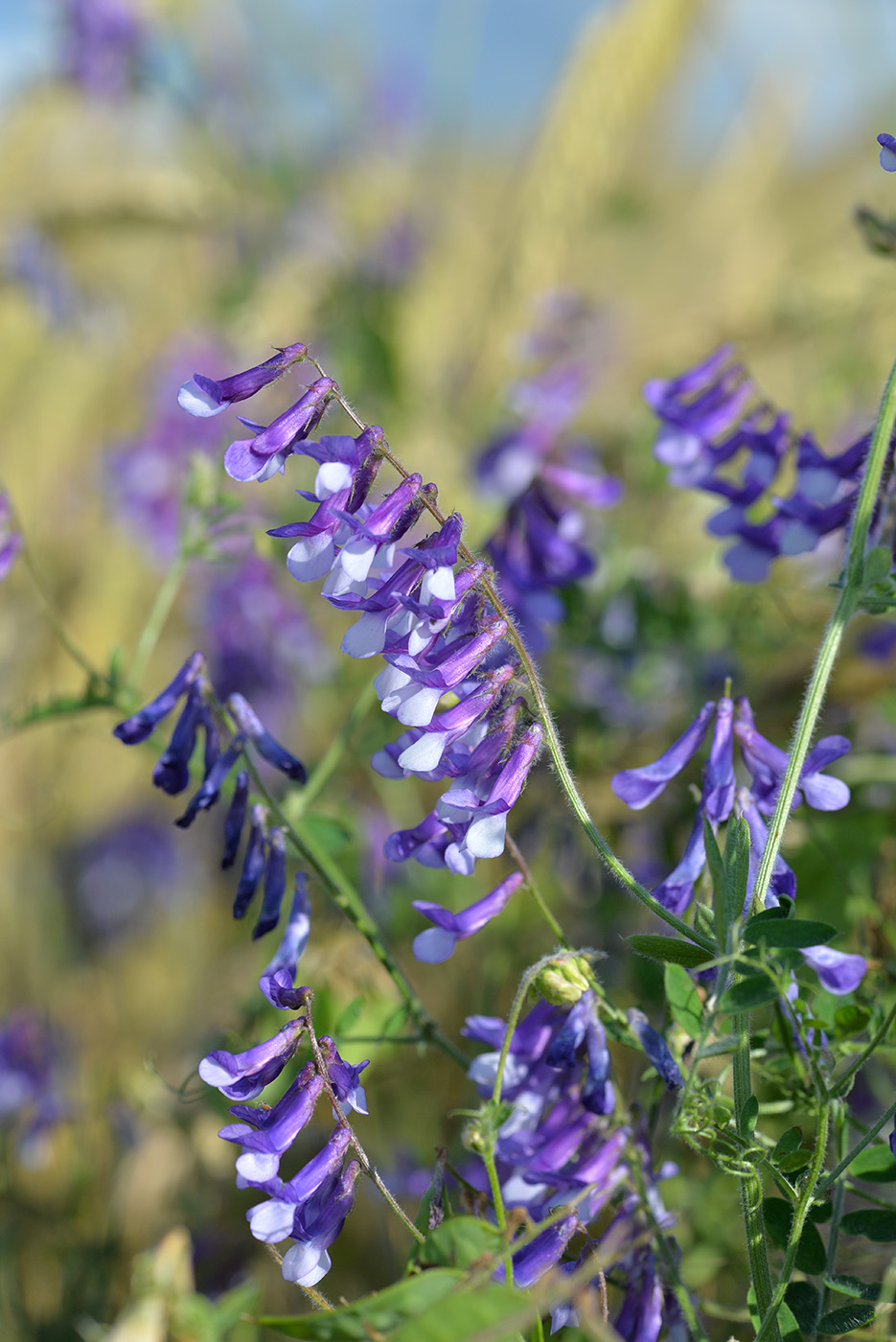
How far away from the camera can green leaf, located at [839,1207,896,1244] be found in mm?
686

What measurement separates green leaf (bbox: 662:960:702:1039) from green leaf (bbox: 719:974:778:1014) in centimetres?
6

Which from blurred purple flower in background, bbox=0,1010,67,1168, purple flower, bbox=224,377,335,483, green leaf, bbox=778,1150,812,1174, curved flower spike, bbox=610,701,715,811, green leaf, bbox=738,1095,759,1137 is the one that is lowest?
blurred purple flower in background, bbox=0,1010,67,1168

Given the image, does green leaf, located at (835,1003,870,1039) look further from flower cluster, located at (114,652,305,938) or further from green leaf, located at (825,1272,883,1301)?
flower cluster, located at (114,652,305,938)

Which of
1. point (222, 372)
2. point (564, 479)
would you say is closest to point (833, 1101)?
point (564, 479)

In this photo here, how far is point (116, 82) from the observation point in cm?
333

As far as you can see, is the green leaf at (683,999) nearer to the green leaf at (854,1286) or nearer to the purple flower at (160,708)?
the green leaf at (854,1286)

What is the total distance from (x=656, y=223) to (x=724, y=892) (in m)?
4.58

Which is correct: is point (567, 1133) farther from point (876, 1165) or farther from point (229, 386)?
point (229, 386)

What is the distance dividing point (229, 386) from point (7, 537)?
47 cm

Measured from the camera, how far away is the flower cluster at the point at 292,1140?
0.61m

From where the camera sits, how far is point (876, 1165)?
0.70 metres

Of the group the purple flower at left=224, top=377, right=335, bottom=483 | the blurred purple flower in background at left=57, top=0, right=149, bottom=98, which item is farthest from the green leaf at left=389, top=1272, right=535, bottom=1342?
the blurred purple flower in background at left=57, top=0, right=149, bottom=98

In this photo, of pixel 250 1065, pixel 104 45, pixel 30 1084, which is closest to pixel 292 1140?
pixel 250 1065

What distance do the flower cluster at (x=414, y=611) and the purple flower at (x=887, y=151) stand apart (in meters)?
0.34
